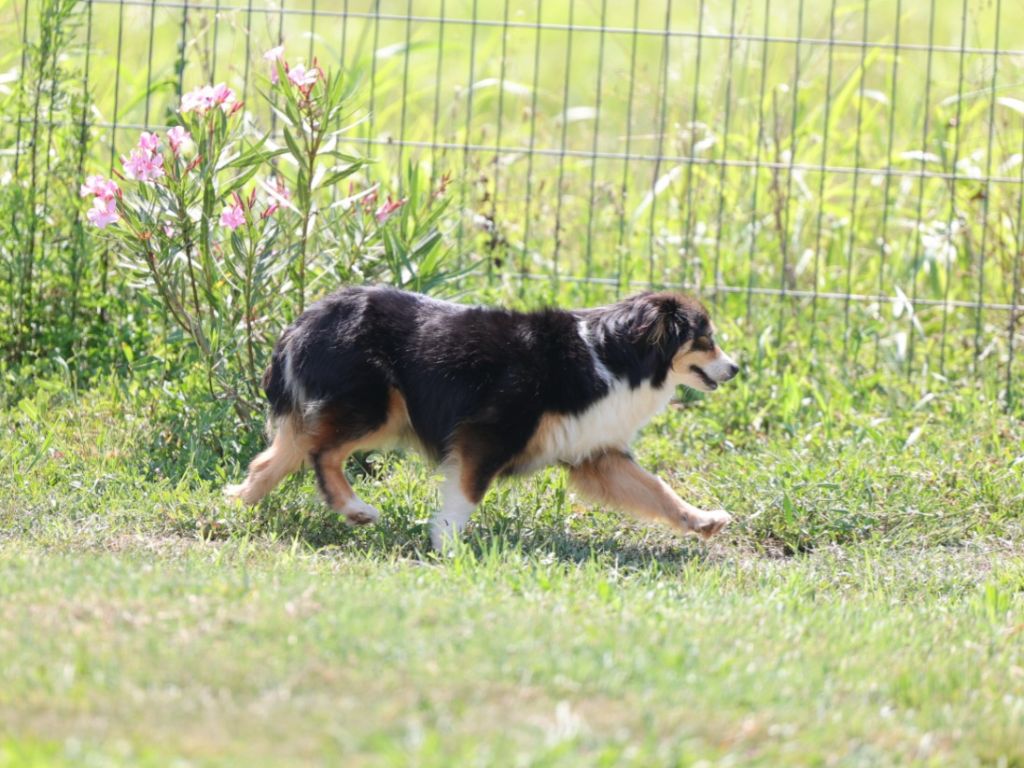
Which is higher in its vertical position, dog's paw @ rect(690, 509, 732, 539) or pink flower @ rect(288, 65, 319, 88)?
pink flower @ rect(288, 65, 319, 88)

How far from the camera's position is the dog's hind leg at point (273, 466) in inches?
204

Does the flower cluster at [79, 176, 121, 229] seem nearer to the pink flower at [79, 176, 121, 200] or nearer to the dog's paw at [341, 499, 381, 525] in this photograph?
the pink flower at [79, 176, 121, 200]

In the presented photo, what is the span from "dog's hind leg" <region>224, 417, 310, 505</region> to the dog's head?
Answer: 49.5 inches

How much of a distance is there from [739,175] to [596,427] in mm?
3742

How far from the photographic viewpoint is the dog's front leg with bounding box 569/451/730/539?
527cm

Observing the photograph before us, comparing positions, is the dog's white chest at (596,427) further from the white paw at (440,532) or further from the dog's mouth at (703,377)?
the white paw at (440,532)

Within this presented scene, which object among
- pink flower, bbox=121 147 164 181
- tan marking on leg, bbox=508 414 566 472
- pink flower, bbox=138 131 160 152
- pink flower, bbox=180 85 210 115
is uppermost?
pink flower, bbox=180 85 210 115

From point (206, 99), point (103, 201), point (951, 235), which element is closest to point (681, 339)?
point (206, 99)

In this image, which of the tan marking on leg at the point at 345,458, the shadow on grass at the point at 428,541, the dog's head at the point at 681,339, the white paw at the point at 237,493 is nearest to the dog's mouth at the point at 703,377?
the dog's head at the point at 681,339

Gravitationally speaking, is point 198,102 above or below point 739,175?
above

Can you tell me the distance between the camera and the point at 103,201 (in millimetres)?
5301

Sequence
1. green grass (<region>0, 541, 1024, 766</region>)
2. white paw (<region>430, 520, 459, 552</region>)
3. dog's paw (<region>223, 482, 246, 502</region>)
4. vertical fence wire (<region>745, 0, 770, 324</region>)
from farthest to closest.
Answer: vertical fence wire (<region>745, 0, 770, 324</region>) → dog's paw (<region>223, 482, 246, 502</region>) → white paw (<region>430, 520, 459, 552</region>) → green grass (<region>0, 541, 1024, 766</region>)

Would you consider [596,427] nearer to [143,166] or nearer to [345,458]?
[345,458]

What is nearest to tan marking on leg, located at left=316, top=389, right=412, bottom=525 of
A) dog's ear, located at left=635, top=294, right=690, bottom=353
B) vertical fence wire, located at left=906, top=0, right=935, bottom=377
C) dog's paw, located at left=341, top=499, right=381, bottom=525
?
dog's paw, located at left=341, top=499, right=381, bottom=525
